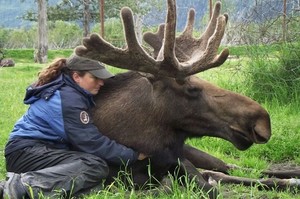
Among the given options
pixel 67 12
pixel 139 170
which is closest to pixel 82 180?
pixel 139 170

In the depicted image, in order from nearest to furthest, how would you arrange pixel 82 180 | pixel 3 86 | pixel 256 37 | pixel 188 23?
pixel 82 180
pixel 188 23
pixel 256 37
pixel 3 86

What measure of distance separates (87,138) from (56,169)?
39 cm

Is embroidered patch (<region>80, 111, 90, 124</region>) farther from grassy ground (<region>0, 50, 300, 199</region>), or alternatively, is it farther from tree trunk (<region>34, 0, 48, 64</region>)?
tree trunk (<region>34, 0, 48, 64</region>)

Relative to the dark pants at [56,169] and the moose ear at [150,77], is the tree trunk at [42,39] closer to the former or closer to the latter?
the moose ear at [150,77]

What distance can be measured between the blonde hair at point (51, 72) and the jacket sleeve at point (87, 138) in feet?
1.27

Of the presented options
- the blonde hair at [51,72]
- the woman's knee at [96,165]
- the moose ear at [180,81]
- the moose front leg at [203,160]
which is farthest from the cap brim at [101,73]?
the moose front leg at [203,160]

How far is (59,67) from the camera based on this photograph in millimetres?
5762

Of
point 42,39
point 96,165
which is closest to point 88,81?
point 96,165

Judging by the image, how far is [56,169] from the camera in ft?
17.4

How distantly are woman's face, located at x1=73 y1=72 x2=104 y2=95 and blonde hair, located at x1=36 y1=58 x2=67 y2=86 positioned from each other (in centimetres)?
17

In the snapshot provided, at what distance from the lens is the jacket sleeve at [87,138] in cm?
539

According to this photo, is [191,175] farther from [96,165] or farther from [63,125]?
[63,125]

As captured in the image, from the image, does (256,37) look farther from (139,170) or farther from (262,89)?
(139,170)

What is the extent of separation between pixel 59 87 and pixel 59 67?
27 cm
